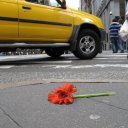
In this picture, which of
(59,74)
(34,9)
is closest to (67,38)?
(34,9)

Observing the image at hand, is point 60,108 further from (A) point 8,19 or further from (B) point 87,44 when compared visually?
(B) point 87,44

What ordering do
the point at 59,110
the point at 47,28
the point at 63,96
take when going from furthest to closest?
the point at 47,28, the point at 63,96, the point at 59,110

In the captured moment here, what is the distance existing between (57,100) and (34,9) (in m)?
5.71

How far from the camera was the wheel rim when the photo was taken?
37.1 feet

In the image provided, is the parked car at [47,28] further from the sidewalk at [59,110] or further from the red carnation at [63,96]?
the red carnation at [63,96]

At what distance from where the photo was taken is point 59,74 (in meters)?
7.42

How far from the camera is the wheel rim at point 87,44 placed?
1130 centimetres

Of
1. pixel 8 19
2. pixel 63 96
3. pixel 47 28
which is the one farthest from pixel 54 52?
pixel 63 96

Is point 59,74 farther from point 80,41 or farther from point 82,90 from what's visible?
point 80,41

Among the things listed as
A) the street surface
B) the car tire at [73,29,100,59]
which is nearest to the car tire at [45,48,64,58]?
the car tire at [73,29,100,59]

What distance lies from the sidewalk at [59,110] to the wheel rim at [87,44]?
5.83 meters

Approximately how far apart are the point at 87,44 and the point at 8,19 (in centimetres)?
265

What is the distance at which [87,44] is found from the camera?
11.4m

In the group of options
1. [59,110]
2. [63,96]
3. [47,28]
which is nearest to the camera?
[59,110]
